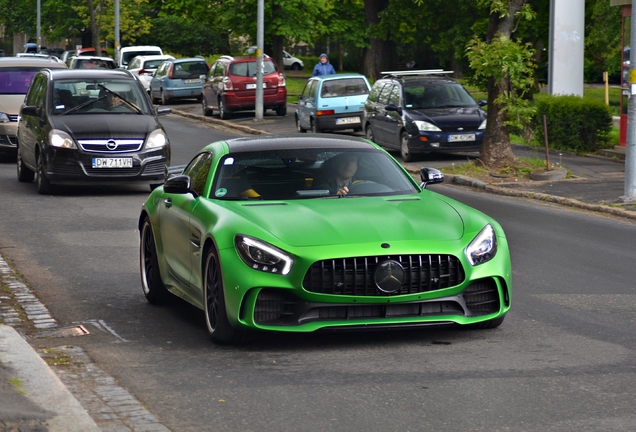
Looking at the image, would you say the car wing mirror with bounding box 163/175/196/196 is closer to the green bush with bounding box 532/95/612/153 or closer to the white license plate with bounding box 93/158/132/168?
the white license plate with bounding box 93/158/132/168

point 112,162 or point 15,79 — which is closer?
point 112,162

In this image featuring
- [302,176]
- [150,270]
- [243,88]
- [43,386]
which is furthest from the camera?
[243,88]

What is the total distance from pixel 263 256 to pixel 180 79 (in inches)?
1512

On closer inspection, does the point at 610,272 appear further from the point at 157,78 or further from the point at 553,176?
the point at 157,78

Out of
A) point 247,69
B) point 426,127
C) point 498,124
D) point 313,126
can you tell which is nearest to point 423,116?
point 426,127

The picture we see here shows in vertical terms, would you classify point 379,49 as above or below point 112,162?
above

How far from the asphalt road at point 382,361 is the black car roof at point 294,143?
4.34ft

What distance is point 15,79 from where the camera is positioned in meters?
23.1

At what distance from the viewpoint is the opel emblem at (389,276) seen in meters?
7.27

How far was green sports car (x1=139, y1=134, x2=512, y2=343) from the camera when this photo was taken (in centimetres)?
727

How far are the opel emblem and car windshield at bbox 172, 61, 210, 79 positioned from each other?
3838 centimetres

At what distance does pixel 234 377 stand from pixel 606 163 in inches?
676

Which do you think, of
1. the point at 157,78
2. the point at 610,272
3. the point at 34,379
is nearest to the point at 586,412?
the point at 34,379

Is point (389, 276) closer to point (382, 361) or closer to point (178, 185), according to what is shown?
point (382, 361)
